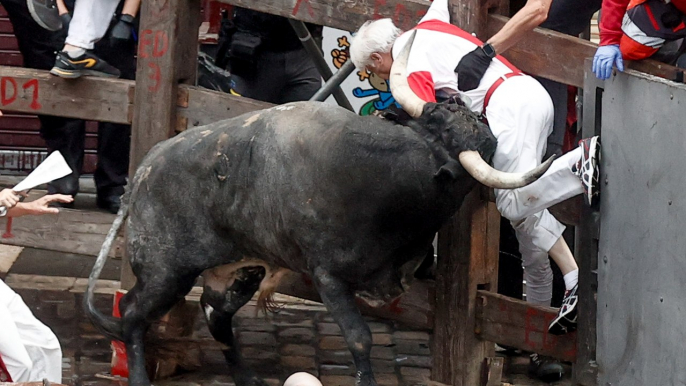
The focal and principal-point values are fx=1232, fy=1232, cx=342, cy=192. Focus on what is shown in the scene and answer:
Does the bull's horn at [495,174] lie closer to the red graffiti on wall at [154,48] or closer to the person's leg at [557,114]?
the person's leg at [557,114]

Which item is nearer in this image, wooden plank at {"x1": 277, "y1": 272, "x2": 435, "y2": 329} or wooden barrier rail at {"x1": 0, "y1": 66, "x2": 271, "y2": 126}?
wooden plank at {"x1": 277, "y1": 272, "x2": 435, "y2": 329}

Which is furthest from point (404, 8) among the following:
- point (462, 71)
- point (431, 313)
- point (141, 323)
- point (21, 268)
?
point (21, 268)

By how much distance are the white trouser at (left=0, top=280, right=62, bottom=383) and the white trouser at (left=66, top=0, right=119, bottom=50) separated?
1.89 meters

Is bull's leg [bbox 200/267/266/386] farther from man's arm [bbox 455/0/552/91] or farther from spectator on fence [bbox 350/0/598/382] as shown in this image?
man's arm [bbox 455/0/552/91]

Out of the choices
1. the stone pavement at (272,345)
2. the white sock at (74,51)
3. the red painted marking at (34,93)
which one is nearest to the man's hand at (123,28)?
the white sock at (74,51)

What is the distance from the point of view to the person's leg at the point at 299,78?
760 cm

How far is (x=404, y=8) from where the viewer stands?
579cm

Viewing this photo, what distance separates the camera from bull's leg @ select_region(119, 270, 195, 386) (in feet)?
19.0

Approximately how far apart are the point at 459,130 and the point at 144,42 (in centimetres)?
247

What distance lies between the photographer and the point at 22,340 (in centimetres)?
540

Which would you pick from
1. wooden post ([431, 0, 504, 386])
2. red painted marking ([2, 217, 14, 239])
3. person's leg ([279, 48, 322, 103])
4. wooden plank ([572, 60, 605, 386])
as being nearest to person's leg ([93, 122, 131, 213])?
red painted marking ([2, 217, 14, 239])

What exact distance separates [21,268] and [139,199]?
2.66 m

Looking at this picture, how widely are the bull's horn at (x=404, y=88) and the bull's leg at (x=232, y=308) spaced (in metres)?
1.49

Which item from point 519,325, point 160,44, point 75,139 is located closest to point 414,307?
point 519,325
